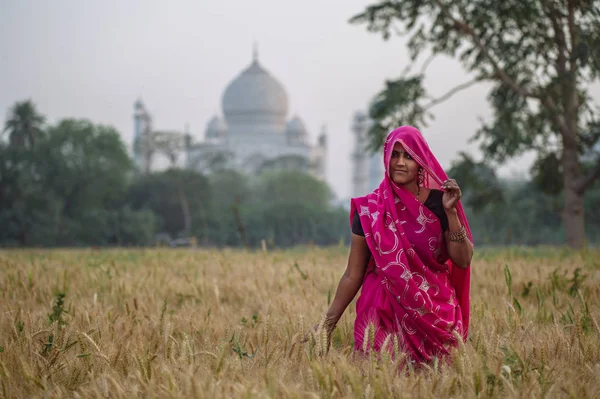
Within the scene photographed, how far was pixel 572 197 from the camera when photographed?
1474cm

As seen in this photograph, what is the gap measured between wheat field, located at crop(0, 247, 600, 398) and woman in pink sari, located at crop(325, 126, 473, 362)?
0.49 feet

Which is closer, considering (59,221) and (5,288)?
(5,288)

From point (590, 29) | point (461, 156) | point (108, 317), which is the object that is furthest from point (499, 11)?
point (108, 317)

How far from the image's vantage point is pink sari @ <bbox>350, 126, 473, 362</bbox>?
133 inches

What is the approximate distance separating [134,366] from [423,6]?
12.2 meters

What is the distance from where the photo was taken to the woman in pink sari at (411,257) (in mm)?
Answer: 3389

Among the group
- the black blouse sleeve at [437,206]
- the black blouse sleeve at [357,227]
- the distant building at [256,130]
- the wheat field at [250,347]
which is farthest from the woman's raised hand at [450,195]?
the distant building at [256,130]

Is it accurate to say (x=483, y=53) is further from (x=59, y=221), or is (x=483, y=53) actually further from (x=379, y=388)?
(x=59, y=221)

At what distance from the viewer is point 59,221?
112 ft

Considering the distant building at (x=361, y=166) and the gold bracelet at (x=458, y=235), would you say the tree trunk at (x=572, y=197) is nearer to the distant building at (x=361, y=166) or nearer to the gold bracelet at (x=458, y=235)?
the gold bracelet at (x=458, y=235)

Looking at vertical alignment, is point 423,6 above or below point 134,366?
above

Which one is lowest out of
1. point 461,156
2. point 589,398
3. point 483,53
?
point 589,398

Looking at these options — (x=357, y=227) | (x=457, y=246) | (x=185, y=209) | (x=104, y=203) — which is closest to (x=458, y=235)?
(x=457, y=246)

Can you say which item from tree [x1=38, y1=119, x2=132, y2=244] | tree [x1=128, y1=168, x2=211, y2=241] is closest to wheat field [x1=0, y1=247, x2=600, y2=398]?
tree [x1=38, y1=119, x2=132, y2=244]
